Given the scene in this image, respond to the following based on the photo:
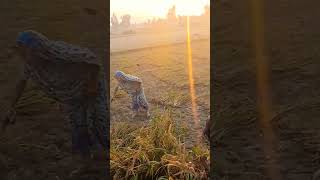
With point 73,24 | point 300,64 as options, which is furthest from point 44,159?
point 300,64

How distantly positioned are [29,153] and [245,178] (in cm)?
124

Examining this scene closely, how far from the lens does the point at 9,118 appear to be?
99.7 inches

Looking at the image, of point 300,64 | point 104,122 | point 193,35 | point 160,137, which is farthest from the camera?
point 193,35

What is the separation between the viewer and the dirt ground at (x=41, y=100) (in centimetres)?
249

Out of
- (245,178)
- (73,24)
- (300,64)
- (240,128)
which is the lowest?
(245,178)

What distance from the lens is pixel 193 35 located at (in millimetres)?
3803

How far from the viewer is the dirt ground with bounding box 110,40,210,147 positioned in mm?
3715

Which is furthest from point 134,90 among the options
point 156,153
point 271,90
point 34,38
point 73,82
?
point 271,90

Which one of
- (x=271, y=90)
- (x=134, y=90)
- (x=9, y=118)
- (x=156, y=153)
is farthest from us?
(x=134, y=90)

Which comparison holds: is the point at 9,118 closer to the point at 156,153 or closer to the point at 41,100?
the point at 41,100

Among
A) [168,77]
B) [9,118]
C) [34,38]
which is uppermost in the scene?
[34,38]

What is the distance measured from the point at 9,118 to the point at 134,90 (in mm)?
1421

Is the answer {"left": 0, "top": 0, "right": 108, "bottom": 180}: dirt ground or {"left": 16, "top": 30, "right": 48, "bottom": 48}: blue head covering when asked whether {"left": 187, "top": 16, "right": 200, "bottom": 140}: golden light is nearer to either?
{"left": 0, "top": 0, "right": 108, "bottom": 180}: dirt ground

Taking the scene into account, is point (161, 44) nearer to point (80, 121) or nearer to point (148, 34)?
point (148, 34)
